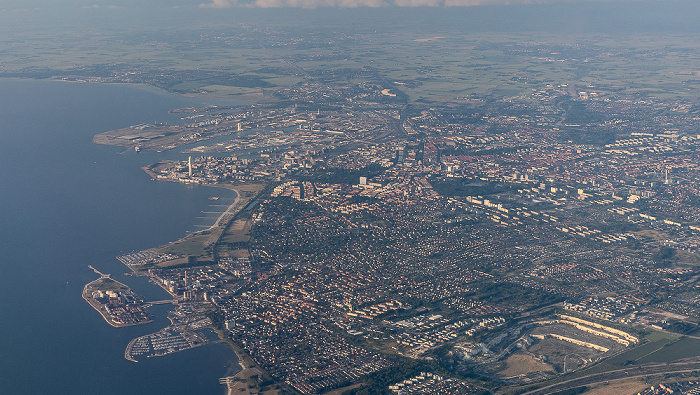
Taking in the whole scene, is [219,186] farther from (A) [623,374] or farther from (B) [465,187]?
(A) [623,374]

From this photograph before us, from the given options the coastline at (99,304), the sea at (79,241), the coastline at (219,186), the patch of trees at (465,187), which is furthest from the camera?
the patch of trees at (465,187)

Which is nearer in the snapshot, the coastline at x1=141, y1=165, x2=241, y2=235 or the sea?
the sea

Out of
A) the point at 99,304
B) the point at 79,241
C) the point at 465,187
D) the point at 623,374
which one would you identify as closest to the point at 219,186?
the point at 79,241

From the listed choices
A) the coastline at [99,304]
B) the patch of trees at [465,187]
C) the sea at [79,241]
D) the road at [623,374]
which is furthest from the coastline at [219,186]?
the road at [623,374]

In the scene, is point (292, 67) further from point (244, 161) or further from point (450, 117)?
point (244, 161)

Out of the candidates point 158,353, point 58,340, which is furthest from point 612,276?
point 58,340

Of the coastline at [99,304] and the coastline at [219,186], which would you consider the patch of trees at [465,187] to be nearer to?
the coastline at [219,186]

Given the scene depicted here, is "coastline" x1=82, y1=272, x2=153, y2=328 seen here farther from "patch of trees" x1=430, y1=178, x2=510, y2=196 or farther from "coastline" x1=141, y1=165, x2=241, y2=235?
"patch of trees" x1=430, y1=178, x2=510, y2=196

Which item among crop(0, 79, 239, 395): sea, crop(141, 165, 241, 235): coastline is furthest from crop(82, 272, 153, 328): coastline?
crop(141, 165, 241, 235): coastline
